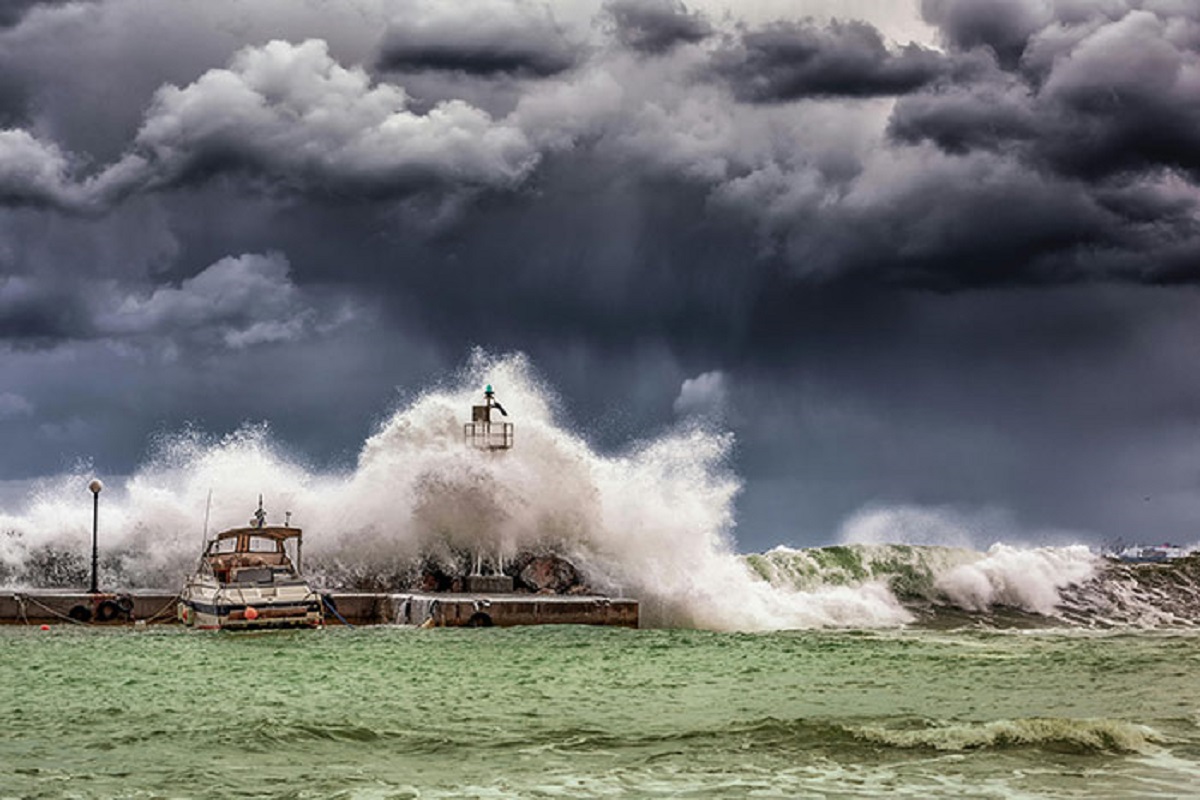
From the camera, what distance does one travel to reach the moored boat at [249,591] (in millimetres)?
35116

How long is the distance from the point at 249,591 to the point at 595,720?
18740mm

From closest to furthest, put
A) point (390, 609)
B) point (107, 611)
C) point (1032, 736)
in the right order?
point (1032, 736) → point (107, 611) → point (390, 609)

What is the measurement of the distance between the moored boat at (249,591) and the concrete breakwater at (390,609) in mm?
1432

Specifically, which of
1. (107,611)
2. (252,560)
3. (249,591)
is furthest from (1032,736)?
(107,611)

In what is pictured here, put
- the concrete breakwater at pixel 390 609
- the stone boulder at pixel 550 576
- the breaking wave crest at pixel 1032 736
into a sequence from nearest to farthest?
the breaking wave crest at pixel 1032 736, the concrete breakwater at pixel 390 609, the stone boulder at pixel 550 576

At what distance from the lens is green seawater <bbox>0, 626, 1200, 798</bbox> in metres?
14.0

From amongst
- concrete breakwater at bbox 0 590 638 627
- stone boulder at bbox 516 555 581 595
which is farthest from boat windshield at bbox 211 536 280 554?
stone boulder at bbox 516 555 581 595

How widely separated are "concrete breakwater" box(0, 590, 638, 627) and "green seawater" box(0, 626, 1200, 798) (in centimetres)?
500

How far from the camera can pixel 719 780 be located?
46.0ft

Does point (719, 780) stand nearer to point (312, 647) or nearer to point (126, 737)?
point (126, 737)

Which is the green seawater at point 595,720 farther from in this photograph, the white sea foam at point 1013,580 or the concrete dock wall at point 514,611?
the white sea foam at point 1013,580

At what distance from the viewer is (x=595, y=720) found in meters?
18.9

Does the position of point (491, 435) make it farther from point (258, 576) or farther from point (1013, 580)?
point (1013, 580)

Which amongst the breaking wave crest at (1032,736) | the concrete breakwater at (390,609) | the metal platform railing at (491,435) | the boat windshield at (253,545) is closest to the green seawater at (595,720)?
the breaking wave crest at (1032,736)
